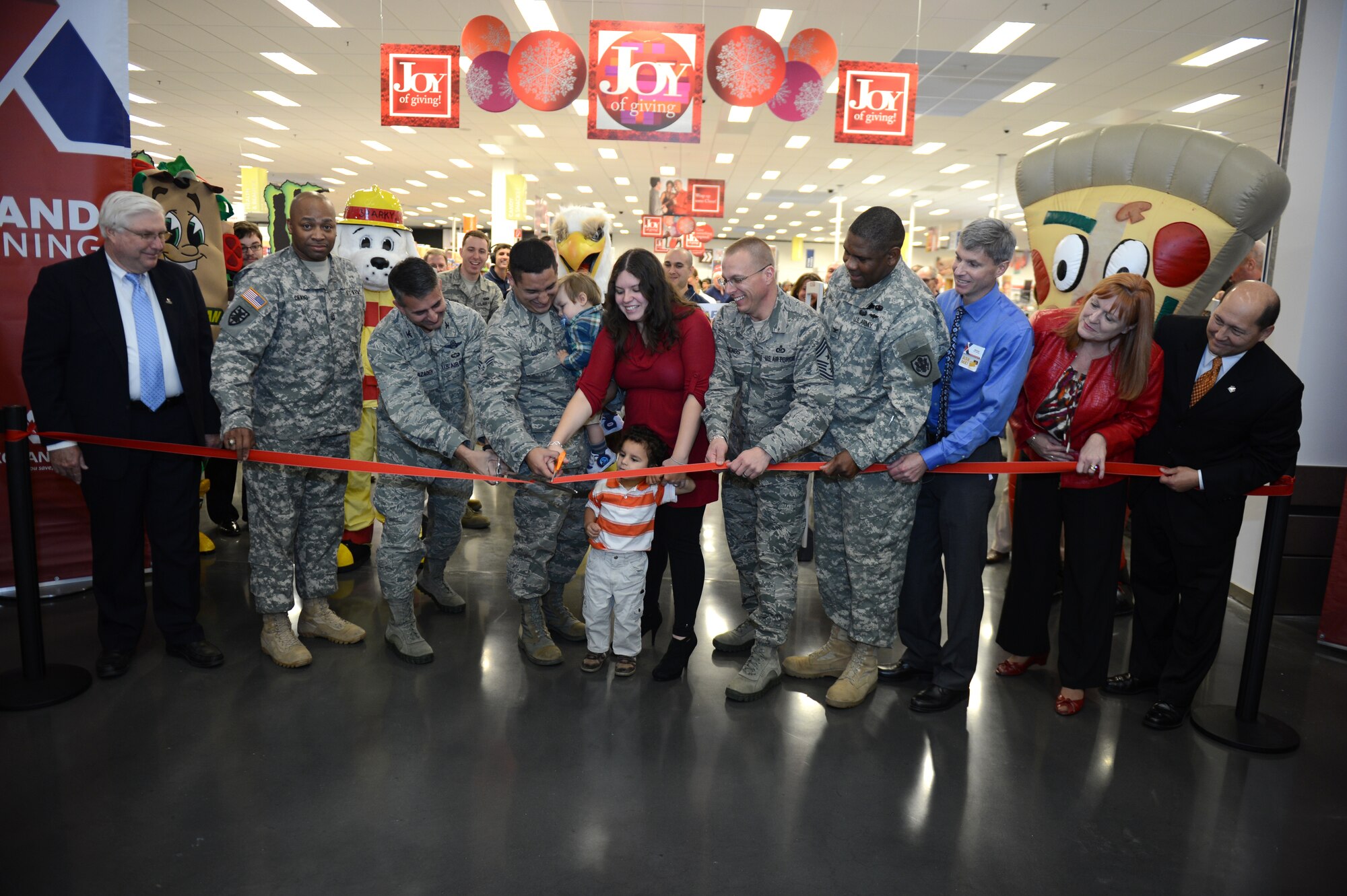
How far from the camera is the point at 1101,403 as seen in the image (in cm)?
288

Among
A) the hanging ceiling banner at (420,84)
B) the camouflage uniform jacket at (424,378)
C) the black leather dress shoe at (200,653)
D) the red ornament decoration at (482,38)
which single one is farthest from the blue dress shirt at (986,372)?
the hanging ceiling banner at (420,84)

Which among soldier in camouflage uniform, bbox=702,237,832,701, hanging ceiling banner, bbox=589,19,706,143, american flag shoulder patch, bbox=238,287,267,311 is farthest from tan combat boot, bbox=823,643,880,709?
hanging ceiling banner, bbox=589,19,706,143

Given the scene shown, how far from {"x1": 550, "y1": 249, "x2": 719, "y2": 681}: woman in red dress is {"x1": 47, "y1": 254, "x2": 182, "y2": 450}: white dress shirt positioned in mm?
1518

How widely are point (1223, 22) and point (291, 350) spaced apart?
29.8ft

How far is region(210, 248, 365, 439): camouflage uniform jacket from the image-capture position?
295 centimetres

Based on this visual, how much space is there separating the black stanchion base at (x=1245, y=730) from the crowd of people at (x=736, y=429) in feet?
0.33

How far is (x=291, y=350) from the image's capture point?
10.1 ft

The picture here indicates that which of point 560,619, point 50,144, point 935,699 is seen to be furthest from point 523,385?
point 50,144

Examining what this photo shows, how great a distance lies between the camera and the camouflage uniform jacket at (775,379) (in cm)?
286

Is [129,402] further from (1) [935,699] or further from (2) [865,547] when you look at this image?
(1) [935,699]

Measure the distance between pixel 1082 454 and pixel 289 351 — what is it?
2990 mm

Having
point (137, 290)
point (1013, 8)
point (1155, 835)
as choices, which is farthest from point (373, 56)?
point (1155, 835)

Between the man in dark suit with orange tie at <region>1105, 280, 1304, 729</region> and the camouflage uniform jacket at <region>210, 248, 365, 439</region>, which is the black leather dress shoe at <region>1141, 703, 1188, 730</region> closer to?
the man in dark suit with orange tie at <region>1105, 280, 1304, 729</region>

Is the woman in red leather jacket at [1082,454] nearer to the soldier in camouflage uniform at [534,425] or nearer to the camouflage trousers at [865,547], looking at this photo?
the camouflage trousers at [865,547]
